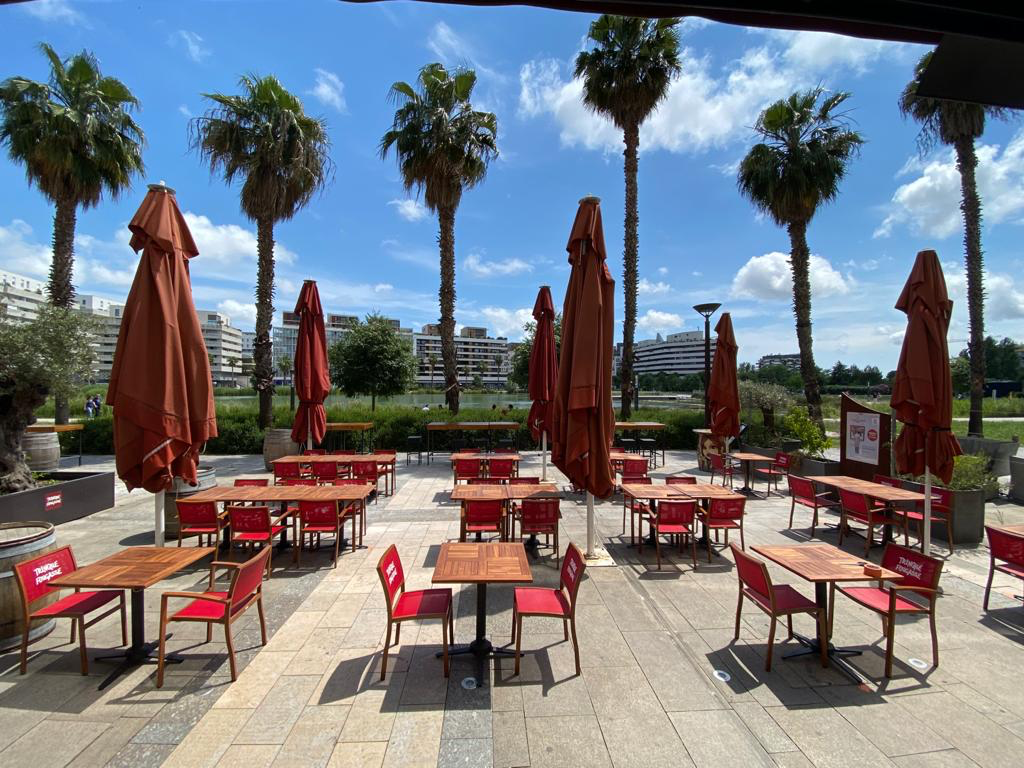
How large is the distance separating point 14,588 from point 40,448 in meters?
10.4

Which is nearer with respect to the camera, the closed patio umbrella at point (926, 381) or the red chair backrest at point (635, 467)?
the closed patio umbrella at point (926, 381)

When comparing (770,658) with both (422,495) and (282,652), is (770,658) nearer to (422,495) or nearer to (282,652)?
(282,652)

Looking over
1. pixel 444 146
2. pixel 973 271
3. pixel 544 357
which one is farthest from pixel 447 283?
pixel 973 271

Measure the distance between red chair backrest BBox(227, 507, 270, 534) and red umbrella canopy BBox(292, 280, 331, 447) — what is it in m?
4.62

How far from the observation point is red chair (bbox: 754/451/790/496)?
11.0 m

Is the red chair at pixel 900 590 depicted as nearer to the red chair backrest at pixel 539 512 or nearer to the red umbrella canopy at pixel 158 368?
the red chair backrest at pixel 539 512

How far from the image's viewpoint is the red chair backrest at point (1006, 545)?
17.0 feet

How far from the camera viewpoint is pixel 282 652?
437 cm

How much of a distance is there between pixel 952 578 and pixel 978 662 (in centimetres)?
253

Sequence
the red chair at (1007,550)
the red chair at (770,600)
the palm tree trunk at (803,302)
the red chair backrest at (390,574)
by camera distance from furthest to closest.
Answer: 1. the palm tree trunk at (803,302)
2. the red chair at (1007,550)
3. the red chair at (770,600)
4. the red chair backrest at (390,574)

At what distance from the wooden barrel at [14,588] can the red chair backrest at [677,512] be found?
6.93m

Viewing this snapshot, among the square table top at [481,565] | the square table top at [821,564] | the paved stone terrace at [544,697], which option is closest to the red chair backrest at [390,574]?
the square table top at [481,565]

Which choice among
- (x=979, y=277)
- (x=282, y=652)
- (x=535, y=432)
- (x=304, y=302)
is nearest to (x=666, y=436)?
(x=535, y=432)

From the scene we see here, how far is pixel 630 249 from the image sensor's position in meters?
17.8
